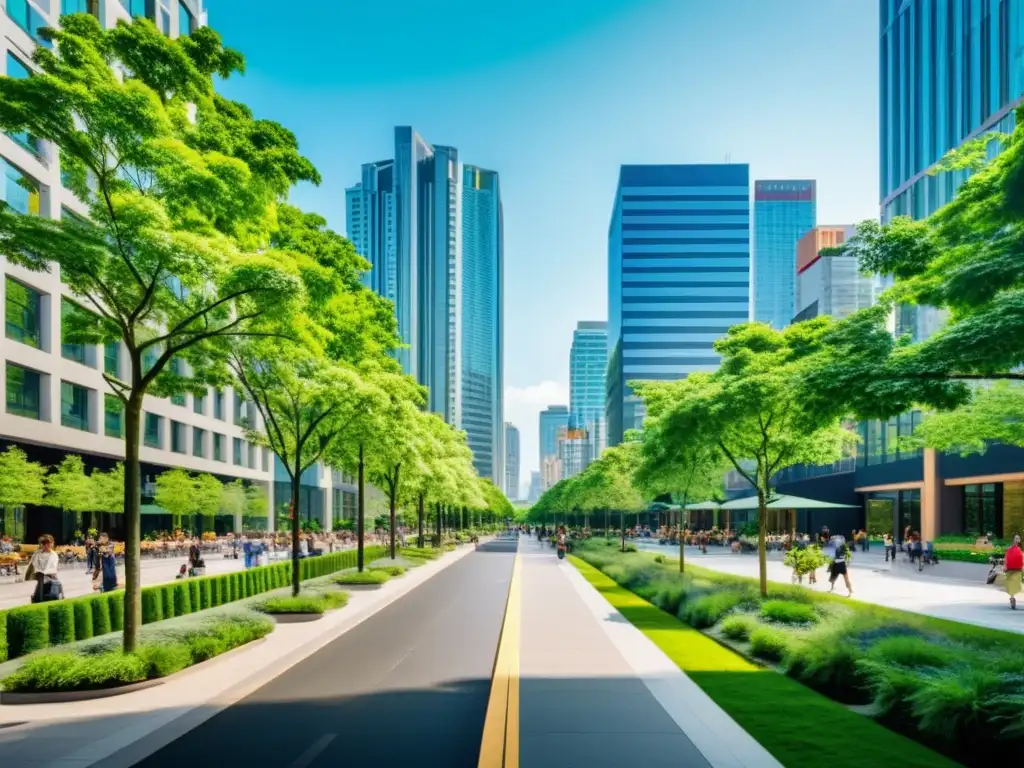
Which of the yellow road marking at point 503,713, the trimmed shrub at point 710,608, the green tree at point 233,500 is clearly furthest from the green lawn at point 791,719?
the green tree at point 233,500

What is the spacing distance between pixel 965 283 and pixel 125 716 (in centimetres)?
1241

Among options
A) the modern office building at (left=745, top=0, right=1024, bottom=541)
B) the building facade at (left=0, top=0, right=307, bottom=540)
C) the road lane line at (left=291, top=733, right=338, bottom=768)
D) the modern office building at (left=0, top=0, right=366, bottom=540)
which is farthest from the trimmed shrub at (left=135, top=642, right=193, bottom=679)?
the modern office building at (left=745, top=0, right=1024, bottom=541)

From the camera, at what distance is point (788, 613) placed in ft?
57.5

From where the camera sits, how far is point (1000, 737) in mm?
8758

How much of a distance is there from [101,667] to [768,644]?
1084 cm

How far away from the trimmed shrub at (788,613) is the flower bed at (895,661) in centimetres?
2

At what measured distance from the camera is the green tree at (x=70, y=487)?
146 feet

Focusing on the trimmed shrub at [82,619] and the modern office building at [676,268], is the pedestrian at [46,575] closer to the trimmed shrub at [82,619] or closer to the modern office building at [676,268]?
the trimmed shrub at [82,619]

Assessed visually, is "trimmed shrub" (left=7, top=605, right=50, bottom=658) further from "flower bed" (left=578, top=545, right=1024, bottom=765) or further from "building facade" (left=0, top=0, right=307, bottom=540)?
"building facade" (left=0, top=0, right=307, bottom=540)

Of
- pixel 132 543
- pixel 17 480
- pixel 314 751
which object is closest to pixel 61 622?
pixel 132 543

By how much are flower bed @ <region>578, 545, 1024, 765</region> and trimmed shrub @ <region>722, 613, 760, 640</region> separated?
2cm

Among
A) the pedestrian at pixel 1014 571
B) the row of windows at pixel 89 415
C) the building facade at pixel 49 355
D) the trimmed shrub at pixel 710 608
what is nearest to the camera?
the trimmed shrub at pixel 710 608

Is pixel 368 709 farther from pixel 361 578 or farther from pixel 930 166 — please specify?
pixel 930 166

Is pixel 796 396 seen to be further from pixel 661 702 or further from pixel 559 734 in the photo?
pixel 559 734
